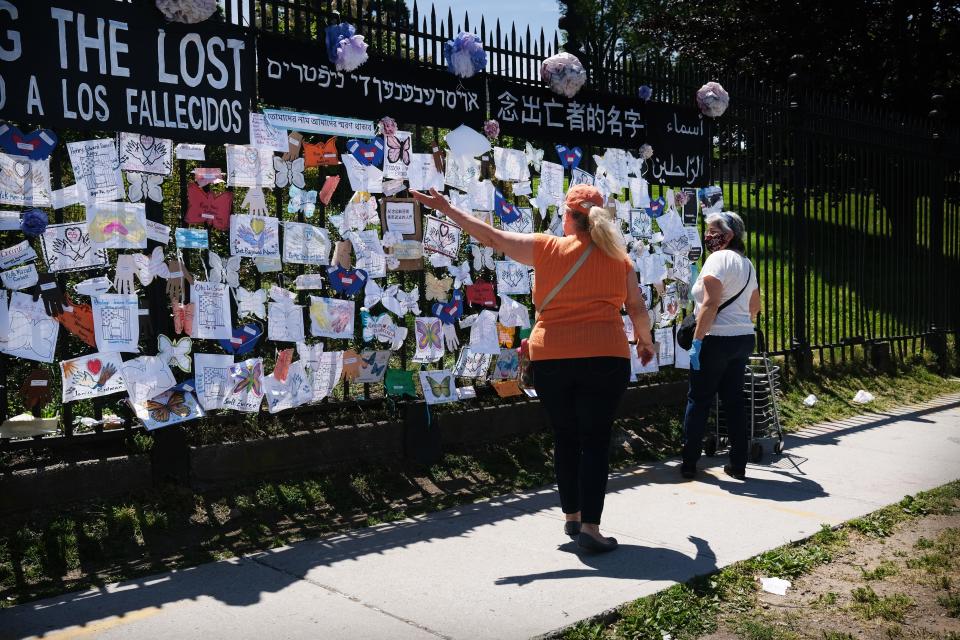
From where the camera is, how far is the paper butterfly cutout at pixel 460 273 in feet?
21.4

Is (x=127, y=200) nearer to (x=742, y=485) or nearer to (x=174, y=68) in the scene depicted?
(x=174, y=68)

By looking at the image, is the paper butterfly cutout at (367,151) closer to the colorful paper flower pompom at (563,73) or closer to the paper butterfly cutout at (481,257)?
the paper butterfly cutout at (481,257)

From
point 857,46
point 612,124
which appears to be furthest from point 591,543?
point 857,46

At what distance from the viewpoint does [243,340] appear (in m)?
5.55

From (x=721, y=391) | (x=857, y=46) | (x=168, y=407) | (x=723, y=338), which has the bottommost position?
(x=721, y=391)

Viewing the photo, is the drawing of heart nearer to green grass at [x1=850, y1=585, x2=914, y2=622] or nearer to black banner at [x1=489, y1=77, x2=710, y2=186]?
black banner at [x1=489, y1=77, x2=710, y2=186]

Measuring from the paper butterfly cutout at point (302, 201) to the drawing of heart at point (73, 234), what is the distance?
4.25ft

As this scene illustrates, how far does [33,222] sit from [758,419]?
5.32 metres

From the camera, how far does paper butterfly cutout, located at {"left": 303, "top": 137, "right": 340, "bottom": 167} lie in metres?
5.77

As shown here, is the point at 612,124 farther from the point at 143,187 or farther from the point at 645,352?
the point at 143,187

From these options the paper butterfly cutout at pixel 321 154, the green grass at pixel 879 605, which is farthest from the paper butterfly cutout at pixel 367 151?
the green grass at pixel 879 605

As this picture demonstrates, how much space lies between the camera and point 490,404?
6980mm

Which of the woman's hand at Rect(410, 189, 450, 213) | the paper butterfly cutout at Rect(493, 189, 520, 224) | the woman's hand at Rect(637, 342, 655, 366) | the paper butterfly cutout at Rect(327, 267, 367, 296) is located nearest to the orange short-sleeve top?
the woman's hand at Rect(637, 342, 655, 366)

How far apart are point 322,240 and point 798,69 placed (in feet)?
20.2
